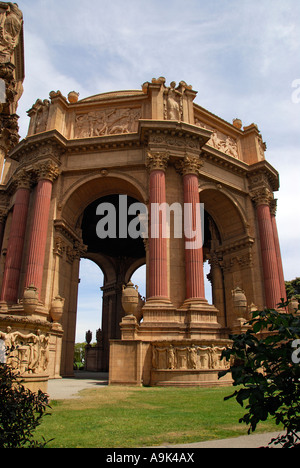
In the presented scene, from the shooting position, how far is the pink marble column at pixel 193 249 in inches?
792

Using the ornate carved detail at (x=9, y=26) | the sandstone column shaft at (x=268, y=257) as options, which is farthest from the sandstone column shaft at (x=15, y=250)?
the sandstone column shaft at (x=268, y=257)

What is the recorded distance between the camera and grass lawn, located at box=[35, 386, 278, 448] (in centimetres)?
539

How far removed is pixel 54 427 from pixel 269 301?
20.9m

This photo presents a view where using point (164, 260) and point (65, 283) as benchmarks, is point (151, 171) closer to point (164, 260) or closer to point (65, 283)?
point (164, 260)

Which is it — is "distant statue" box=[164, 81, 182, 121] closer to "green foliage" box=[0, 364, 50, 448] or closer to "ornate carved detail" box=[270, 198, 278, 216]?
"ornate carved detail" box=[270, 198, 278, 216]

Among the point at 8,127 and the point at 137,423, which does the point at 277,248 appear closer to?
the point at 8,127

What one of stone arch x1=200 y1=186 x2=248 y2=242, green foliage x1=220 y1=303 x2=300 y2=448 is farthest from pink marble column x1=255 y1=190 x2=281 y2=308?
green foliage x1=220 y1=303 x2=300 y2=448

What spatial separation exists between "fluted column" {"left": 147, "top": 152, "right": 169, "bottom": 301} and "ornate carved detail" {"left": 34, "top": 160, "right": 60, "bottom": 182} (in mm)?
6532

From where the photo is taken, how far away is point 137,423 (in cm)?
679

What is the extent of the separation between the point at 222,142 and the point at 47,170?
13.9 meters

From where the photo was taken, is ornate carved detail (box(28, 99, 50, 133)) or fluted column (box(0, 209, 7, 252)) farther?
fluted column (box(0, 209, 7, 252))

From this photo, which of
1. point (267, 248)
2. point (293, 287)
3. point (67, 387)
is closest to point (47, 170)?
point (67, 387)

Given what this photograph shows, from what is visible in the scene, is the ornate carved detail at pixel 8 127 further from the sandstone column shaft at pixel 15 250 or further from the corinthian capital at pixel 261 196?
the corinthian capital at pixel 261 196
